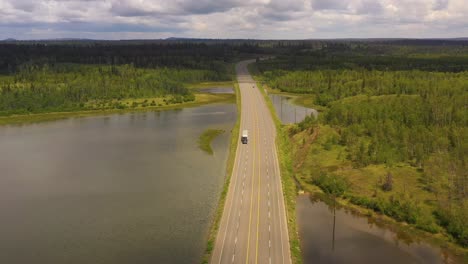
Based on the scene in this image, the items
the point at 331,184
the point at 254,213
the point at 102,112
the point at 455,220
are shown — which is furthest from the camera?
the point at 102,112

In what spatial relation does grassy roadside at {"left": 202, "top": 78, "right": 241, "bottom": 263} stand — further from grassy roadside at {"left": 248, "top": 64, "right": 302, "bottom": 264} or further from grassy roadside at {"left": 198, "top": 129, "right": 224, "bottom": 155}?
grassy roadside at {"left": 248, "top": 64, "right": 302, "bottom": 264}

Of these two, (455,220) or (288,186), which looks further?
(288,186)

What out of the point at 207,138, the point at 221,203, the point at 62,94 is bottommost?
the point at 221,203

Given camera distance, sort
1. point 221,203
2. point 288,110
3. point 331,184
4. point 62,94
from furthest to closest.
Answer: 1. point 62,94
2. point 288,110
3. point 331,184
4. point 221,203

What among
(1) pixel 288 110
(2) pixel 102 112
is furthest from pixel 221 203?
(2) pixel 102 112

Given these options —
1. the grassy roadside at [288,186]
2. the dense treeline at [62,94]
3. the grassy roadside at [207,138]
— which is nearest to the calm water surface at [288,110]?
the grassy roadside at [288,186]

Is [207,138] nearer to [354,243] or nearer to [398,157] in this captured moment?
[398,157]
